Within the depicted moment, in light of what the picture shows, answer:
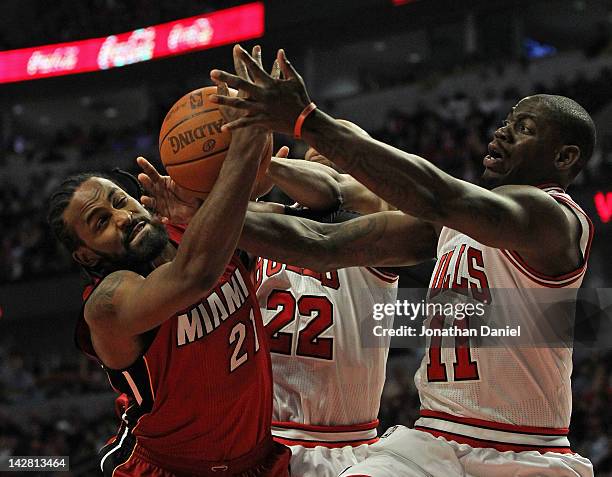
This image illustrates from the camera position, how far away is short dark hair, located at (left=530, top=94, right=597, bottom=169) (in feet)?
12.5

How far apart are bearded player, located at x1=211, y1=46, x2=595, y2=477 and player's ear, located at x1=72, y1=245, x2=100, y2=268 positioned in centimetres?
62

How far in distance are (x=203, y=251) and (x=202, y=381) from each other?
28.2 inches

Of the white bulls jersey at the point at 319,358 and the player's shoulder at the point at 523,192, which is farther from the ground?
the player's shoulder at the point at 523,192

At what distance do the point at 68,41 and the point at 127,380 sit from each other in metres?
20.0

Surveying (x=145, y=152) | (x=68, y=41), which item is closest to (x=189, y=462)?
(x=145, y=152)

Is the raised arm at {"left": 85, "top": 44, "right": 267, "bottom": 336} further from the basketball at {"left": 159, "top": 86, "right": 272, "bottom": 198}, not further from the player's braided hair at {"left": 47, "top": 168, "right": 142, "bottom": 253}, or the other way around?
the player's braided hair at {"left": 47, "top": 168, "right": 142, "bottom": 253}

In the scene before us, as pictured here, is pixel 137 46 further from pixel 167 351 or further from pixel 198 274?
pixel 198 274

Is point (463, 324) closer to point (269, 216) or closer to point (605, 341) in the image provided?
point (269, 216)

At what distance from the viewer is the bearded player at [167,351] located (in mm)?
3506

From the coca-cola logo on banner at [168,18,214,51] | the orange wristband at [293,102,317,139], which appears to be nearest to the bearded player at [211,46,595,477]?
the orange wristband at [293,102,317,139]

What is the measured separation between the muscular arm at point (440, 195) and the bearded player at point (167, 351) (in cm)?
75

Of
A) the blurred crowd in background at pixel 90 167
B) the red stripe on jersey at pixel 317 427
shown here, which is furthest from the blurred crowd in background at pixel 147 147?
the red stripe on jersey at pixel 317 427

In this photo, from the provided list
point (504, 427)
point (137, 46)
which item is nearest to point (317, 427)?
point (504, 427)

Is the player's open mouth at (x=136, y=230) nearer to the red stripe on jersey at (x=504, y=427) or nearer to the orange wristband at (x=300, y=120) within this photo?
the orange wristband at (x=300, y=120)
